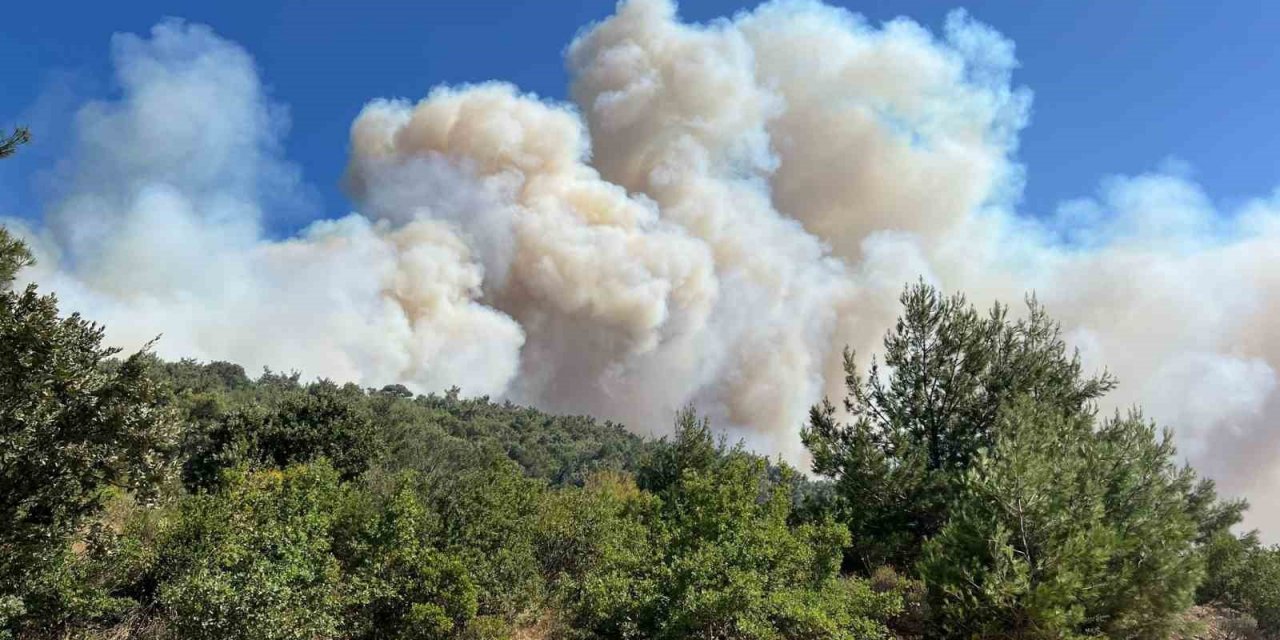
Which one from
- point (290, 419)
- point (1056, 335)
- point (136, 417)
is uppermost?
point (1056, 335)

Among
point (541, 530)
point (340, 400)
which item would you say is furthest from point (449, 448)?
point (541, 530)

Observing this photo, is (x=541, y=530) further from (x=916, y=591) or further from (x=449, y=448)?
(x=449, y=448)

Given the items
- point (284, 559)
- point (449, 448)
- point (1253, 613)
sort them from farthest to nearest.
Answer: point (449, 448), point (1253, 613), point (284, 559)

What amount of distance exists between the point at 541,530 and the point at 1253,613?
37669mm

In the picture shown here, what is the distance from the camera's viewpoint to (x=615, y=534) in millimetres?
23328

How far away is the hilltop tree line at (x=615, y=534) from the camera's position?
1431cm

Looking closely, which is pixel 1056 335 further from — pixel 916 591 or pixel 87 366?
pixel 87 366

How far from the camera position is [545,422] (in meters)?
162

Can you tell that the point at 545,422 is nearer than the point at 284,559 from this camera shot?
No

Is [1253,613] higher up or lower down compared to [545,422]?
lower down

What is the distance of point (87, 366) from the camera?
1575 centimetres

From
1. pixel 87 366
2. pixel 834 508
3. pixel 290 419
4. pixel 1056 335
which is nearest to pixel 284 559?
pixel 87 366

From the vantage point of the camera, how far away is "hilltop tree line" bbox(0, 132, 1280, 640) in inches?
563

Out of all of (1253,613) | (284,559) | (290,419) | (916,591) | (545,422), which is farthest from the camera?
(545,422)
